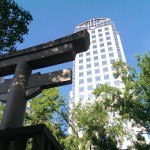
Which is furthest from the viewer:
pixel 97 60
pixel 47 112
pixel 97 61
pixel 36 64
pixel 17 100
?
pixel 97 60

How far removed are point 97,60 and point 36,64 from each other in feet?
220

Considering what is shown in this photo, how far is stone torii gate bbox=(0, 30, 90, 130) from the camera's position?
5.16 metres

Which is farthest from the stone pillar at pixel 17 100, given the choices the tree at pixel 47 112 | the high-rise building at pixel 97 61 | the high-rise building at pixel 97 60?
the high-rise building at pixel 97 60

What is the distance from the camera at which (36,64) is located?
580cm

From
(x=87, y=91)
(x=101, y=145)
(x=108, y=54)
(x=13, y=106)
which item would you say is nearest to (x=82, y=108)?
(x=101, y=145)

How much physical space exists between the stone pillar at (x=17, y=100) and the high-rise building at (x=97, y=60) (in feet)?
179

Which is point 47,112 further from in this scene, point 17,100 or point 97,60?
point 97,60

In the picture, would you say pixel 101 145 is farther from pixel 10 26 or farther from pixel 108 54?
pixel 108 54

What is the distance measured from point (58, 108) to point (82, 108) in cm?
195

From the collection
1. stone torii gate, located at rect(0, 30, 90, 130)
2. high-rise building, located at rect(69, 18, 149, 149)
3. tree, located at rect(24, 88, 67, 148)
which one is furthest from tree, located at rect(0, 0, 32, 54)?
high-rise building, located at rect(69, 18, 149, 149)

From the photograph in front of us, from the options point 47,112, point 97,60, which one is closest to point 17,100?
point 47,112

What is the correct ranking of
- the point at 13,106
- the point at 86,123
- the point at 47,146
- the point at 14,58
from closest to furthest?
the point at 47,146, the point at 13,106, the point at 14,58, the point at 86,123

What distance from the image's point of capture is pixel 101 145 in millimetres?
13727

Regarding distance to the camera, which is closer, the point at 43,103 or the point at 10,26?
the point at 10,26
